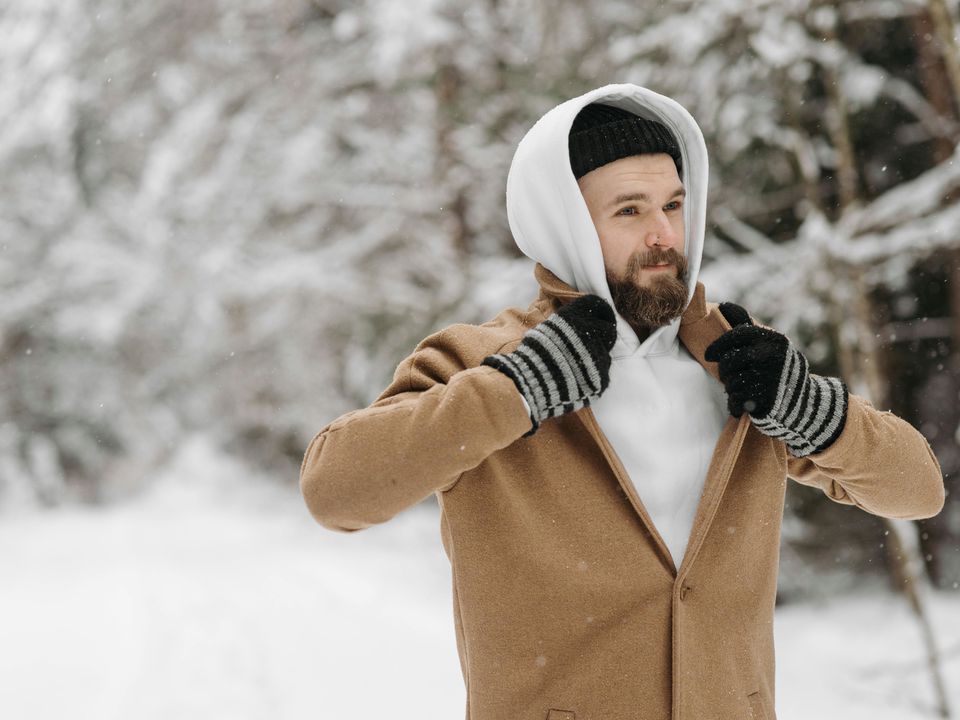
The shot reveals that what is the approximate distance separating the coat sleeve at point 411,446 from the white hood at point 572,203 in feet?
1.55

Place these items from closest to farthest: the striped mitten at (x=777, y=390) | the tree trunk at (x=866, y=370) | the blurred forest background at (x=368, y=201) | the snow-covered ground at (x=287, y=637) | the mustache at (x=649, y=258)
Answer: the striped mitten at (x=777, y=390)
the mustache at (x=649, y=258)
the tree trunk at (x=866, y=370)
the blurred forest background at (x=368, y=201)
the snow-covered ground at (x=287, y=637)

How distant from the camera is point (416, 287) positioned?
10.8 m

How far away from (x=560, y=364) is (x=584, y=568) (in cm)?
45

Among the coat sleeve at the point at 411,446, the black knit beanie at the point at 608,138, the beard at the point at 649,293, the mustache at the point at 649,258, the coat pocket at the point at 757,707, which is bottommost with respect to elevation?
the coat pocket at the point at 757,707

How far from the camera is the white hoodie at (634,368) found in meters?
1.96

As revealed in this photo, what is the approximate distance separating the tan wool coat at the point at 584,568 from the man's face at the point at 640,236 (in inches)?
12.5

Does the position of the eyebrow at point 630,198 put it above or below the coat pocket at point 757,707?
above

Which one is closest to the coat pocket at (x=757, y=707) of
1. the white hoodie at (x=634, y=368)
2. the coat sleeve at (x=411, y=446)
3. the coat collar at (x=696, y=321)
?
the white hoodie at (x=634, y=368)

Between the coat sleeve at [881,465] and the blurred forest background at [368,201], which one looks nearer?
the coat sleeve at [881,465]

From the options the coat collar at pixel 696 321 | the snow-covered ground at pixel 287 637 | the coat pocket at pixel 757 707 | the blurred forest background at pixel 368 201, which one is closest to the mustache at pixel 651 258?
the coat collar at pixel 696 321

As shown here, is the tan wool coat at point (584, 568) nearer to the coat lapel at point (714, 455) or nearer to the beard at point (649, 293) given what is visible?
the coat lapel at point (714, 455)

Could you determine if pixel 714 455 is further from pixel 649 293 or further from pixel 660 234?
pixel 660 234

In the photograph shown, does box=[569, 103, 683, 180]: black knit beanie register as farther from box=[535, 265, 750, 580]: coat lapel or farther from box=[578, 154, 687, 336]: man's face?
box=[535, 265, 750, 580]: coat lapel

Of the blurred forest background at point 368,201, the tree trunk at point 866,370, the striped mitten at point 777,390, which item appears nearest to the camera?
the striped mitten at point 777,390
